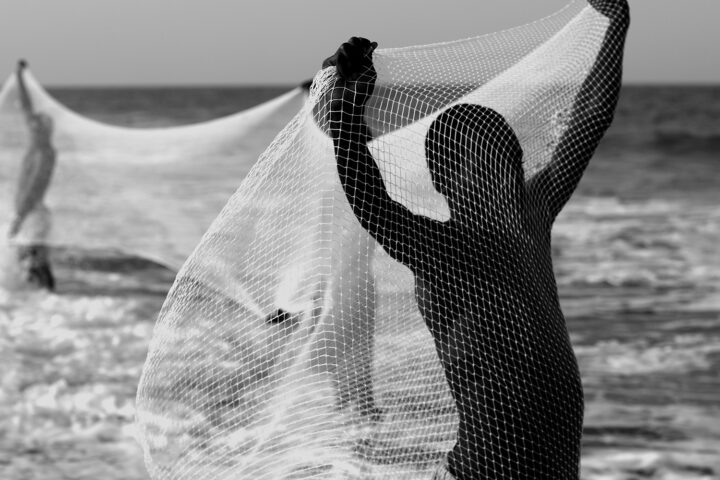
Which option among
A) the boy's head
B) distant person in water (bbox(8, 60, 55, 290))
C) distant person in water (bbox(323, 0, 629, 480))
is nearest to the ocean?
distant person in water (bbox(8, 60, 55, 290))

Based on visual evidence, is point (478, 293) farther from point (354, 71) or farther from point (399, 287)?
point (354, 71)

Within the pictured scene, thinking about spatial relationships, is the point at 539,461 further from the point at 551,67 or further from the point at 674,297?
the point at 674,297

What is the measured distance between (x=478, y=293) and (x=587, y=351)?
14.1 feet

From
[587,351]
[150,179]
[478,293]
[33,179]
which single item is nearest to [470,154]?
[478,293]

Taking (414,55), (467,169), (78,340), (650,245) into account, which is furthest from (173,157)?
(650,245)

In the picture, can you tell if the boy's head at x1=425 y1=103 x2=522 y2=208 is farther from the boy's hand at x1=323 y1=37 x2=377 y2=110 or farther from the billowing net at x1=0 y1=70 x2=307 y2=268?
the billowing net at x1=0 y1=70 x2=307 y2=268

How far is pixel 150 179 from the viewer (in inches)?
273

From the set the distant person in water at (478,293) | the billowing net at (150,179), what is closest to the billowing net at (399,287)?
the distant person in water at (478,293)

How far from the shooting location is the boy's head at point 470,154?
2.75m

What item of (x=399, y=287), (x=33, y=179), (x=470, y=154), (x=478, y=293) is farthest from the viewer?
(x=33, y=179)

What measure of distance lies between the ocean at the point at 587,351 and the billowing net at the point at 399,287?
1.63 meters

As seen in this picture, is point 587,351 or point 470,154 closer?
point 470,154

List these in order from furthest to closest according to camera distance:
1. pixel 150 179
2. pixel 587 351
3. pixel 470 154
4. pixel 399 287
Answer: pixel 150 179, pixel 587 351, pixel 399 287, pixel 470 154

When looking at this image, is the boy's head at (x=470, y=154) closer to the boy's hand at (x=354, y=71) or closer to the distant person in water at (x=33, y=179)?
the boy's hand at (x=354, y=71)
